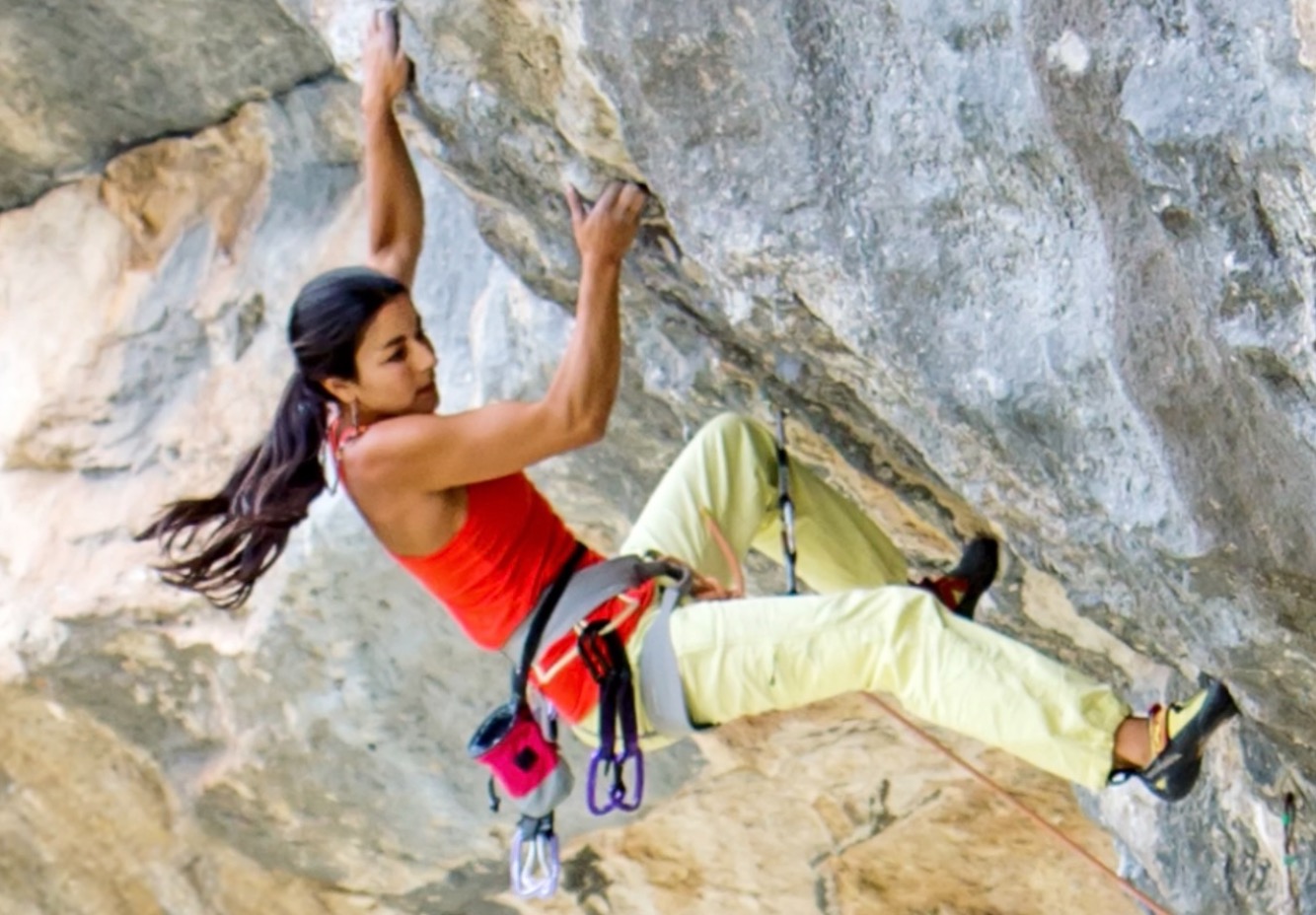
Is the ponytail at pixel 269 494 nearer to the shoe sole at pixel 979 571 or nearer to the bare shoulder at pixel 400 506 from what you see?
the bare shoulder at pixel 400 506

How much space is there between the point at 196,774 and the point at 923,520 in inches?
109

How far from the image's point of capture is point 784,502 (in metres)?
3.82

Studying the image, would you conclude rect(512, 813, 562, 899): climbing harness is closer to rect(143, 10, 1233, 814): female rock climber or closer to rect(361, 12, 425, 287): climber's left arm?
rect(143, 10, 1233, 814): female rock climber

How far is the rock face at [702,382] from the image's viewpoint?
2531 millimetres

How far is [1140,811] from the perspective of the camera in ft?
14.0

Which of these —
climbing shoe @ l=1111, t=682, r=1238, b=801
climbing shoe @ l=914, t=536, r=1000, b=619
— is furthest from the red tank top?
climbing shoe @ l=1111, t=682, r=1238, b=801

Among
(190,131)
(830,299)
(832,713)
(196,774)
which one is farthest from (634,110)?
(196,774)

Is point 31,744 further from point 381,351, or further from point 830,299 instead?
point 830,299

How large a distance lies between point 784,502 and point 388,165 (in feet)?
3.29

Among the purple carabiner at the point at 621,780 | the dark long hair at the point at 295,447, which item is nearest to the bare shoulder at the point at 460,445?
the dark long hair at the point at 295,447

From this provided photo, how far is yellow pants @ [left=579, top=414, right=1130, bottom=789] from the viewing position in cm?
315

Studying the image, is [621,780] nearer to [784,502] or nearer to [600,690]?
[600,690]

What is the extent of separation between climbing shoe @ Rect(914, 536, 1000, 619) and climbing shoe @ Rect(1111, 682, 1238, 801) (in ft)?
2.24

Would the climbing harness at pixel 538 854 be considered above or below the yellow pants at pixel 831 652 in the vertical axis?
below
